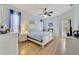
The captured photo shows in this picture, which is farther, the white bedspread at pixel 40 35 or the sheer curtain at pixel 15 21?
the white bedspread at pixel 40 35

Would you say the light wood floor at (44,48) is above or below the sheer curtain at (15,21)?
below

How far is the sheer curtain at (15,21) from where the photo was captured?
180cm

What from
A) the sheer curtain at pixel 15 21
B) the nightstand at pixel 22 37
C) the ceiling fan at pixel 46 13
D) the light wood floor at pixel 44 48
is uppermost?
the ceiling fan at pixel 46 13

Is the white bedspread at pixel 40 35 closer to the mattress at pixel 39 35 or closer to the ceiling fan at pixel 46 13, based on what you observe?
the mattress at pixel 39 35

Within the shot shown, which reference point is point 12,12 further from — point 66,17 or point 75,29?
point 75,29

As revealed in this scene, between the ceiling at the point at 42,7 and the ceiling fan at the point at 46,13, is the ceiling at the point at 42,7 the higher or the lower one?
the higher one

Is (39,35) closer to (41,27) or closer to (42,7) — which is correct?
(41,27)

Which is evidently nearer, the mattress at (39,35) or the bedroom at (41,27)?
the bedroom at (41,27)

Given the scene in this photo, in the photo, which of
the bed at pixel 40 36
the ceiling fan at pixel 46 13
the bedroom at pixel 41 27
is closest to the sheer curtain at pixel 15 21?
the bedroom at pixel 41 27

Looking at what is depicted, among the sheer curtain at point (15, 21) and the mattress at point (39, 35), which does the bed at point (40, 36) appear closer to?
the mattress at point (39, 35)

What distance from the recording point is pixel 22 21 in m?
1.92

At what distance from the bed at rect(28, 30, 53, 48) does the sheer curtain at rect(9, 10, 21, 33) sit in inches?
10.0

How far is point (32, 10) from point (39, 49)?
70 cm

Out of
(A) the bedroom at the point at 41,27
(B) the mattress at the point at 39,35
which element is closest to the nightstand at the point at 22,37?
(A) the bedroom at the point at 41,27
